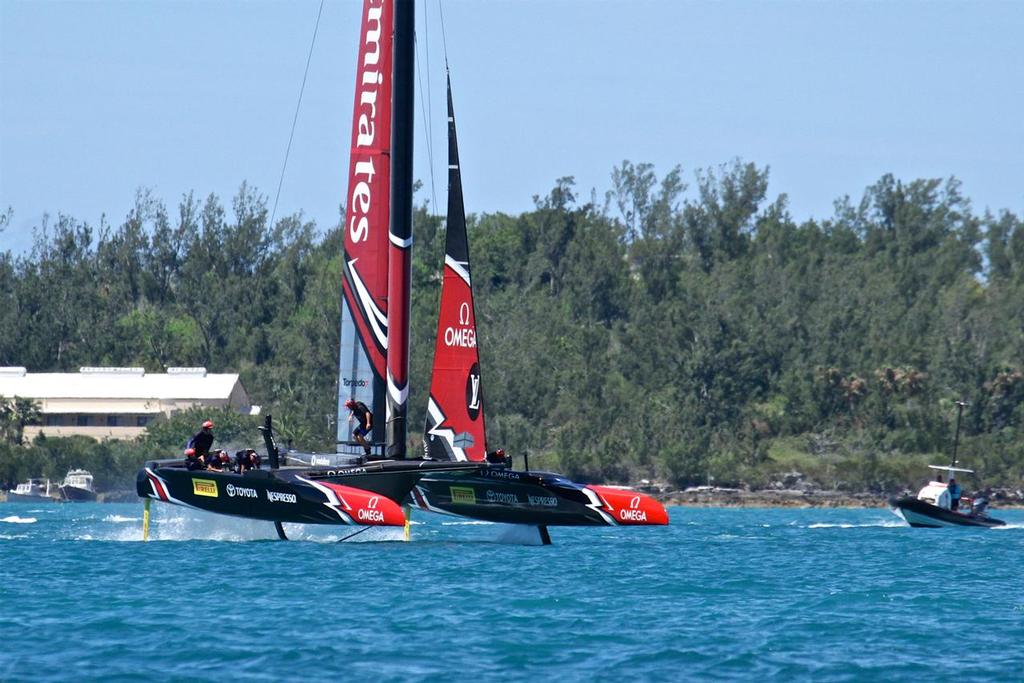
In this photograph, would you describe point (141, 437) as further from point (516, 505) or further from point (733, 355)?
point (516, 505)

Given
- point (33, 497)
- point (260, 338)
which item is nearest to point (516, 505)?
point (33, 497)

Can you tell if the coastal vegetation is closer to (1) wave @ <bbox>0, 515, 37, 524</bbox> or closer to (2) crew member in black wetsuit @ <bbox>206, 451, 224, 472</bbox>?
(1) wave @ <bbox>0, 515, 37, 524</bbox>

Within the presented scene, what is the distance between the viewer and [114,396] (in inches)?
2970

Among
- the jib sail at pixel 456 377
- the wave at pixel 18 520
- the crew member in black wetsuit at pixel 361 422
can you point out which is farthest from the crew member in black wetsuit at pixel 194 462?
the wave at pixel 18 520

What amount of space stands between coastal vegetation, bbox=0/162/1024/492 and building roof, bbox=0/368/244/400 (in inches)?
121

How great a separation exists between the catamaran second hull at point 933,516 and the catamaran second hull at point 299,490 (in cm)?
1991

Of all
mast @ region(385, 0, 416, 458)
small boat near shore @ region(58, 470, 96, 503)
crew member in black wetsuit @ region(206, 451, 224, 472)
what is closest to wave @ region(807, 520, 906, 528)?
mast @ region(385, 0, 416, 458)

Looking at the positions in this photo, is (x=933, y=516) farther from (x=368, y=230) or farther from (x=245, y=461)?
(x=245, y=461)

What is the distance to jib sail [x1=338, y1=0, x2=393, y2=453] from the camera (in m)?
29.4

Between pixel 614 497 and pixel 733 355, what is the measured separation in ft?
156

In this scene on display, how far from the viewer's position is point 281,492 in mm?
26516

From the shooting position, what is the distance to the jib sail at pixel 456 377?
30.5m

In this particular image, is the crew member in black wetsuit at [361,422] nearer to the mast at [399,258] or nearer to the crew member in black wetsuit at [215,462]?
the mast at [399,258]

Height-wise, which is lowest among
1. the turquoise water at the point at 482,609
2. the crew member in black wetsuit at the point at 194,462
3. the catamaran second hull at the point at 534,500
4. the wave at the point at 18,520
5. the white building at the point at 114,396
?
the turquoise water at the point at 482,609
